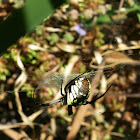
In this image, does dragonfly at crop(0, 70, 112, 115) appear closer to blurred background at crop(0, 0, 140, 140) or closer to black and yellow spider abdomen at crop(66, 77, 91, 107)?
black and yellow spider abdomen at crop(66, 77, 91, 107)

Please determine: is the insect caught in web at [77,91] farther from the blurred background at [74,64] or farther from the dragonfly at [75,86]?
the blurred background at [74,64]

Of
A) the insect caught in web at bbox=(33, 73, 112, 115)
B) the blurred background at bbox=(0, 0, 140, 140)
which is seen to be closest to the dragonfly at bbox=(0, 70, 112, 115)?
the insect caught in web at bbox=(33, 73, 112, 115)

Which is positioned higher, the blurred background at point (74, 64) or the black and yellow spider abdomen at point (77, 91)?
the black and yellow spider abdomen at point (77, 91)

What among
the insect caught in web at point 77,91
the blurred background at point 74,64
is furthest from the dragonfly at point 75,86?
the blurred background at point 74,64

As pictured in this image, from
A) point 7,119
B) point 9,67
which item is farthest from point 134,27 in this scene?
point 7,119

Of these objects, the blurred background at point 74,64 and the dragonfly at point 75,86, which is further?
the blurred background at point 74,64

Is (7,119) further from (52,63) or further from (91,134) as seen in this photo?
(91,134)
